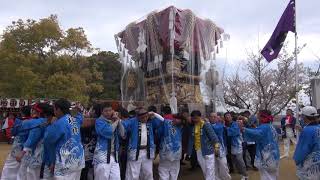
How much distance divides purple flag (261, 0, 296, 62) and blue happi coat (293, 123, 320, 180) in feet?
20.4

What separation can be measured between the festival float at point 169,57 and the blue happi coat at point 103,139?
147 inches

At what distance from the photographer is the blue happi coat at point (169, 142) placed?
317 inches

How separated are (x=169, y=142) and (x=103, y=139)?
183 cm

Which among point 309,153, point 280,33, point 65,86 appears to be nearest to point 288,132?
point 280,33

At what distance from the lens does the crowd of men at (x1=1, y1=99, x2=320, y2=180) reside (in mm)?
5824

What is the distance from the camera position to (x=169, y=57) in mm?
10781

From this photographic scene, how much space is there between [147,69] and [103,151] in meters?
5.20

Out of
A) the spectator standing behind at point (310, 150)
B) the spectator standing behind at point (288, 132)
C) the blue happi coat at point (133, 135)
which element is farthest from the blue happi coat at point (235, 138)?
the spectator standing behind at point (288, 132)

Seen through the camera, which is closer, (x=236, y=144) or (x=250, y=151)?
(x=236, y=144)

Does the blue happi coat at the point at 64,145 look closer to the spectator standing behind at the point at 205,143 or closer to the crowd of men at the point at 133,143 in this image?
the crowd of men at the point at 133,143

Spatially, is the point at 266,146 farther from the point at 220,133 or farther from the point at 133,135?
the point at 133,135

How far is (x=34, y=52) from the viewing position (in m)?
25.8

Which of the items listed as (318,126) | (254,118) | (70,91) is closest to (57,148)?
(318,126)

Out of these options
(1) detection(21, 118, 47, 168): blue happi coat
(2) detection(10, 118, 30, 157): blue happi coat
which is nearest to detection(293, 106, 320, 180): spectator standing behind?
(1) detection(21, 118, 47, 168): blue happi coat
